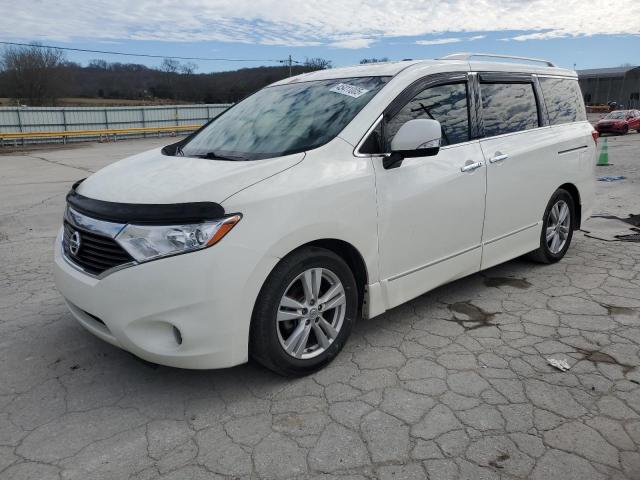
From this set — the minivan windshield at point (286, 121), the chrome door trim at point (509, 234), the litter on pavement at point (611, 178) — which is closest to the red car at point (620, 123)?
A: the litter on pavement at point (611, 178)

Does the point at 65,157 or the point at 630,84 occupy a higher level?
the point at 630,84

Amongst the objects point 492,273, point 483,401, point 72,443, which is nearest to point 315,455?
point 483,401

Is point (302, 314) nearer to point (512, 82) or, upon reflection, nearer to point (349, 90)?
point (349, 90)

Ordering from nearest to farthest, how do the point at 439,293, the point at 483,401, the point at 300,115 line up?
the point at 483,401
the point at 300,115
the point at 439,293

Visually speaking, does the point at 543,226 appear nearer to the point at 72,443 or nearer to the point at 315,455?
the point at 315,455

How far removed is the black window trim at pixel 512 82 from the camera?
4.08m

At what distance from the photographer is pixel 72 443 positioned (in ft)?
8.40

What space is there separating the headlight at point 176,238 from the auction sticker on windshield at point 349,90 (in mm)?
1408

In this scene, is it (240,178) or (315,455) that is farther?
(240,178)

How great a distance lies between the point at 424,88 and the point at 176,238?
2.08 meters

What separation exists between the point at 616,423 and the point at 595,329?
1.22 metres

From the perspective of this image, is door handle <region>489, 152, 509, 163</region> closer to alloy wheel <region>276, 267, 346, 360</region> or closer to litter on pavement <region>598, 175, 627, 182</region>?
alloy wheel <region>276, 267, 346, 360</region>

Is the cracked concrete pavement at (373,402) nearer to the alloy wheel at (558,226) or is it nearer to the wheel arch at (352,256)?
the wheel arch at (352,256)

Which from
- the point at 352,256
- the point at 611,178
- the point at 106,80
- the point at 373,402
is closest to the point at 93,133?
the point at 106,80
